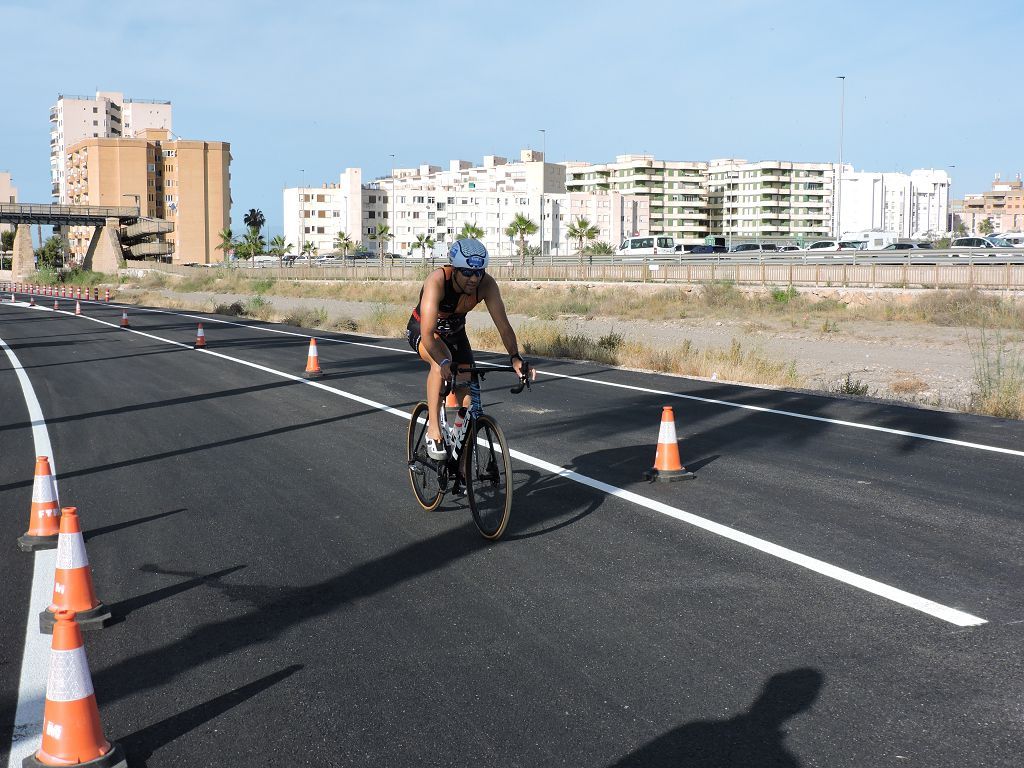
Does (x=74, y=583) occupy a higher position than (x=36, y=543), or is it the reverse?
(x=74, y=583)

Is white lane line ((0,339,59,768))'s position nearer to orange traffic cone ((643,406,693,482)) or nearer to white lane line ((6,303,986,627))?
white lane line ((6,303,986,627))

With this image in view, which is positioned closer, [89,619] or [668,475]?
[89,619]

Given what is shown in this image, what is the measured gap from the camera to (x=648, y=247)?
7400 centimetres

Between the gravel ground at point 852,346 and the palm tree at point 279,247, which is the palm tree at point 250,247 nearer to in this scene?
the palm tree at point 279,247

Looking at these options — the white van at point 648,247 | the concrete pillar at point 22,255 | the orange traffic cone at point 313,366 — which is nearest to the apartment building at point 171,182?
the concrete pillar at point 22,255

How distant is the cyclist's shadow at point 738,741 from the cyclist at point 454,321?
3.11 meters

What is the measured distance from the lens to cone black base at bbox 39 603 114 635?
17.6 feet

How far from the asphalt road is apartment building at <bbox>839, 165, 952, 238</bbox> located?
166776 millimetres

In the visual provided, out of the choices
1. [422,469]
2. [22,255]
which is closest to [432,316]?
[422,469]

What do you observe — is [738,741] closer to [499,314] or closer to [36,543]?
[499,314]

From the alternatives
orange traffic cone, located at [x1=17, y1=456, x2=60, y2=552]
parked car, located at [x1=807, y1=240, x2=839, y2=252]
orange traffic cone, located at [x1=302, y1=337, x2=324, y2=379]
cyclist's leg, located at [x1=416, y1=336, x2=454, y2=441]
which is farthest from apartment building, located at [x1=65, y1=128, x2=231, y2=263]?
cyclist's leg, located at [x1=416, y1=336, x2=454, y2=441]

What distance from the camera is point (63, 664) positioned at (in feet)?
12.3

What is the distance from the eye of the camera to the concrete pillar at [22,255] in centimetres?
11356

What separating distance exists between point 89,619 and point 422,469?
2.97 metres
